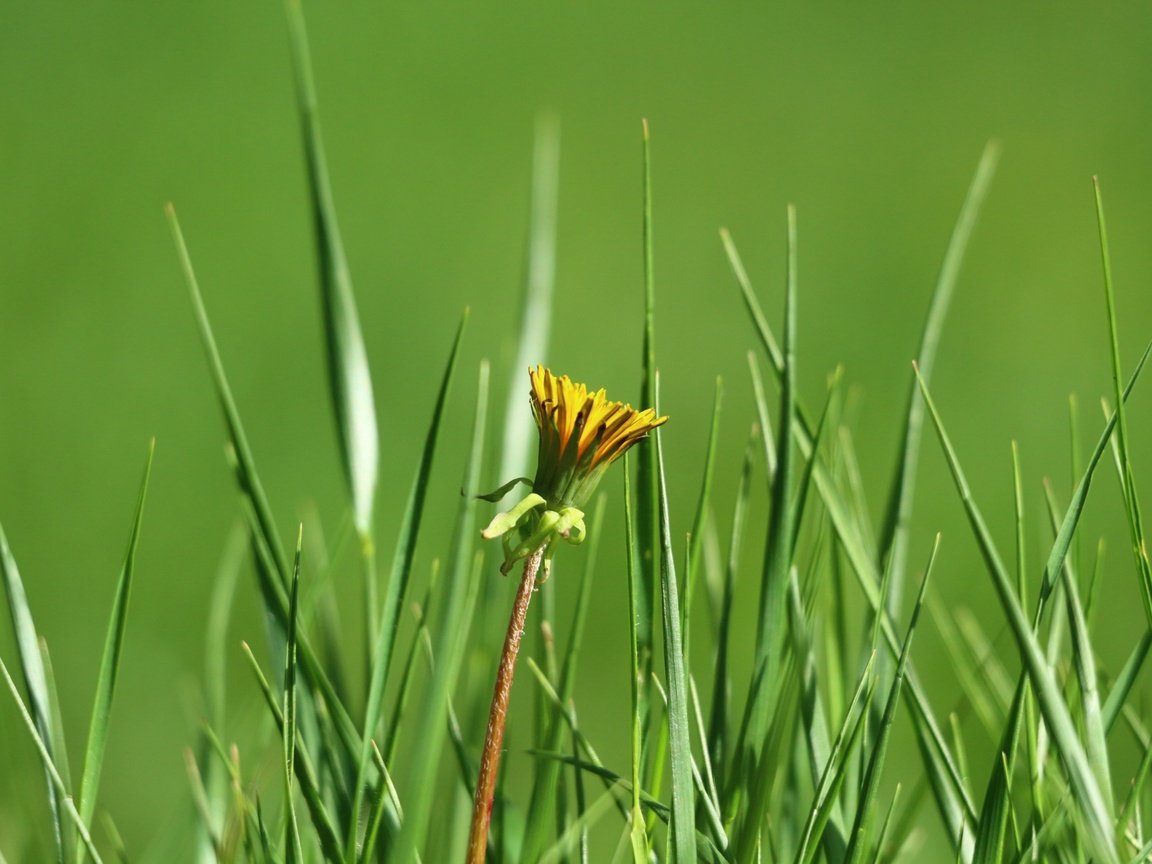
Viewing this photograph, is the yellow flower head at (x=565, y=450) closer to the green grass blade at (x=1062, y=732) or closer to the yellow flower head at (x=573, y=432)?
the yellow flower head at (x=573, y=432)

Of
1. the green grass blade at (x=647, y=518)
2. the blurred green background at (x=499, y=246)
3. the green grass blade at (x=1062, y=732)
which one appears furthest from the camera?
the blurred green background at (x=499, y=246)

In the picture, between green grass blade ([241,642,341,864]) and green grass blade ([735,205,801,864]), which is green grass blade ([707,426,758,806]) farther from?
green grass blade ([241,642,341,864])

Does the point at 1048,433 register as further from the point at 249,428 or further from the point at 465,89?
the point at 465,89

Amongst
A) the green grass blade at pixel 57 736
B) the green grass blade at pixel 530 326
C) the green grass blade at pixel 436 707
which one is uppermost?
the green grass blade at pixel 530 326

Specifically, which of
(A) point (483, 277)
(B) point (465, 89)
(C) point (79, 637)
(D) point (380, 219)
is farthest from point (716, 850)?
(B) point (465, 89)

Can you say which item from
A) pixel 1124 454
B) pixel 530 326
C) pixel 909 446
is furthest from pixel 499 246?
pixel 1124 454

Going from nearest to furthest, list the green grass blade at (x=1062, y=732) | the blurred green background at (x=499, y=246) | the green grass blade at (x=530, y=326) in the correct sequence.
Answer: the green grass blade at (x=1062, y=732)
the green grass blade at (x=530, y=326)
the blurred green background at (x=499, y=246)


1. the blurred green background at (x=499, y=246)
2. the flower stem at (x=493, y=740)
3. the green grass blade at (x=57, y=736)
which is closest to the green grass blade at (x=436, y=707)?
the flower stem at (x=493, y=740)
